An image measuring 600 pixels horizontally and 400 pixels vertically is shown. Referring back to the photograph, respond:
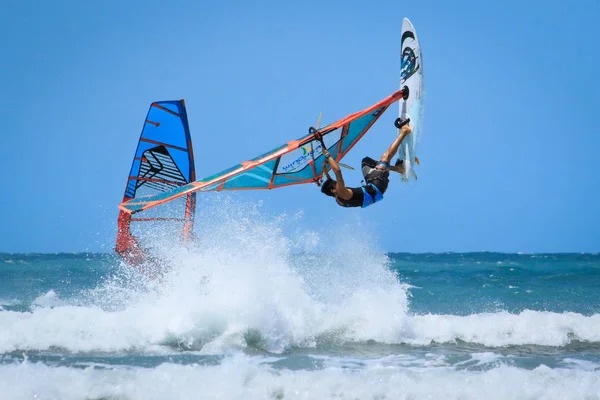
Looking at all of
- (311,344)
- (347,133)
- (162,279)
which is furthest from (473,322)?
(162,279)

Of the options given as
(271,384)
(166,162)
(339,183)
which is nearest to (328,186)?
(339,183)

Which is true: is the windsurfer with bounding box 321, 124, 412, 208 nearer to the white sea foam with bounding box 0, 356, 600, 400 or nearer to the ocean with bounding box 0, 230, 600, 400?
the ocean with bounding box 0, 230, 600, 400

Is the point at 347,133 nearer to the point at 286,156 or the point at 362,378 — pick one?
the point at 286,156

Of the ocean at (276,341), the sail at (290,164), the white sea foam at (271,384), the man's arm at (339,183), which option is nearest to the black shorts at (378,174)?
the man's arm at (339,183)

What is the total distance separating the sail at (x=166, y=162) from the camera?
9125 millimetres

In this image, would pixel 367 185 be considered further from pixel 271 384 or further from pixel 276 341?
pixel 271 384

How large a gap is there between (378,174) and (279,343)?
2.04 metres

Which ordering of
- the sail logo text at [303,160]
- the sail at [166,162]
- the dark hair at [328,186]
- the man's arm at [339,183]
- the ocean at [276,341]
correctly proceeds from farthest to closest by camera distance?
1. the sail at [166,162]
2. the sail logo text at [303,160]
3. the dark hair at [328,186]
4. the man's arm at [339,183]
5. the ocean at [276,341]

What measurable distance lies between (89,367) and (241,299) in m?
1.94

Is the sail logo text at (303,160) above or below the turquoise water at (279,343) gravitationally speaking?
above

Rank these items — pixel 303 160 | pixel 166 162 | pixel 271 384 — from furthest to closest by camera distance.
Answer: pixel 166 162 < pixel 303 160 < pixel 271 384

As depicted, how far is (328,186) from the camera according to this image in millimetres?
6742

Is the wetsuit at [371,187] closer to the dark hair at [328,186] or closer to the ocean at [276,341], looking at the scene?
the dark hair at [328,186]

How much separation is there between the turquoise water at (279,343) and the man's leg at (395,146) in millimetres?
1850
